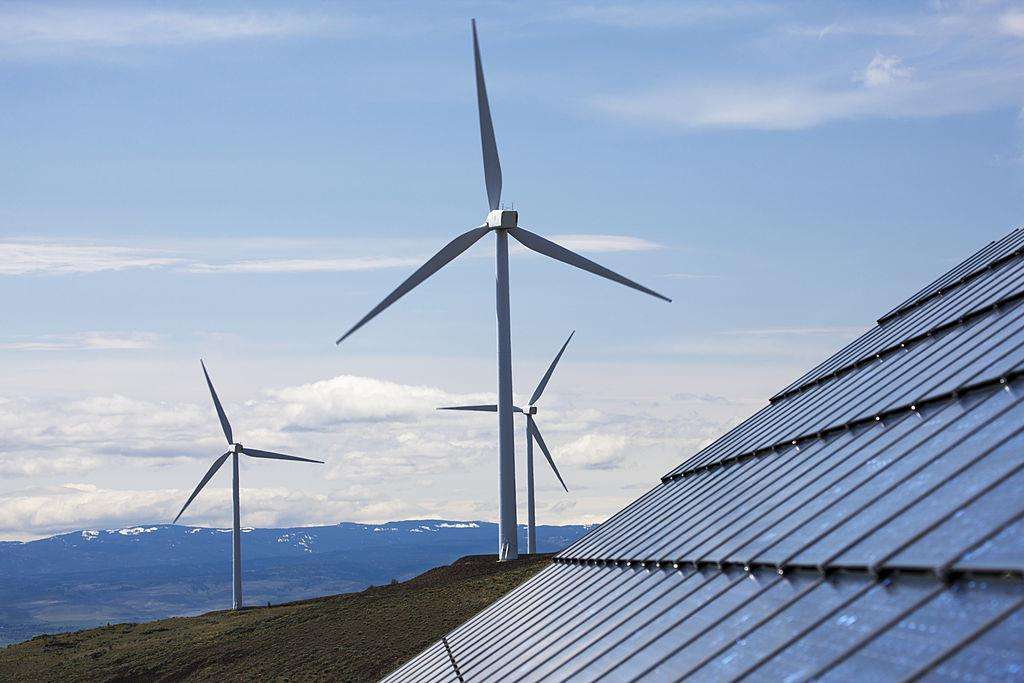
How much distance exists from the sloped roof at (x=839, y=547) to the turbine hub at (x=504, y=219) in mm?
41982

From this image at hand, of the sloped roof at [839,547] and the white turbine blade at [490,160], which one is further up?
the white turbine blade at [490,160]

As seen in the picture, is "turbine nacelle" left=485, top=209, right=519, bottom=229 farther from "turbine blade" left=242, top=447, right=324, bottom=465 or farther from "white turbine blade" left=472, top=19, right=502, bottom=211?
"turbine blade" left=242, top=447, right=324, bottom=465

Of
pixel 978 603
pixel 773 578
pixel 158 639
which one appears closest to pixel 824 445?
pixel 773 578

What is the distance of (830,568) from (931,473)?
6.89ft

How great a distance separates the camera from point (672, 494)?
3209 centimetres

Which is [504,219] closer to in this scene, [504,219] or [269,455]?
[504,219]

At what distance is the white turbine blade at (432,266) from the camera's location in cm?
6556

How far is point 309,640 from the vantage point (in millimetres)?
77875

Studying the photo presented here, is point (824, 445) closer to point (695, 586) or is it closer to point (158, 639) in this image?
point (695, 586)

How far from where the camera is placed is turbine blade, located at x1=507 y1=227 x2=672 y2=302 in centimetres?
7469

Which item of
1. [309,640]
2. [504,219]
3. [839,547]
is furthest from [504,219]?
[839,547]

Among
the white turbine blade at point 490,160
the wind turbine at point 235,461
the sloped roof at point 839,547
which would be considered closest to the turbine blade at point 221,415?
the wind turbine at point 235,461

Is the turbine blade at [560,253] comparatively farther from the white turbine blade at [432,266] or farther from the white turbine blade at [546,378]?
the white turbine blade at [546,378]

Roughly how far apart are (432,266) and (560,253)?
8.95 m
